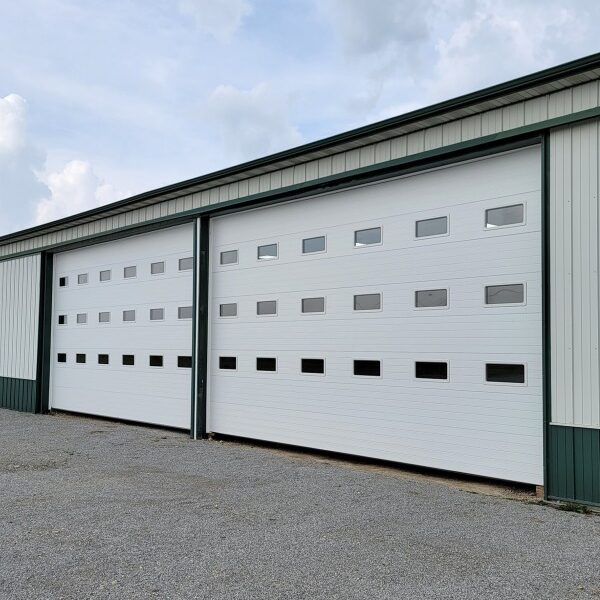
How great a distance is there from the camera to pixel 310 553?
6.05 meters

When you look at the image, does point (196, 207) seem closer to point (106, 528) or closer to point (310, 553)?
point (106, 528)

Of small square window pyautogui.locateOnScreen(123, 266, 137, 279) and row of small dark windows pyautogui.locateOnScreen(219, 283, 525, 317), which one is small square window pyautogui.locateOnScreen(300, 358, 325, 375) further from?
small square window pyautogui.locateOnScreen(123, 266, 137, 279)

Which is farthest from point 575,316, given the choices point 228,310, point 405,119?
point 228,310

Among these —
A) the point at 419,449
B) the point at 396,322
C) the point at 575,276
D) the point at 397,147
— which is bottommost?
the point at 419,449

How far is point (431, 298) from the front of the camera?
10.2 meters

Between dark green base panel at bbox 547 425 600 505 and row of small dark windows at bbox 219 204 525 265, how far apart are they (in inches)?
121

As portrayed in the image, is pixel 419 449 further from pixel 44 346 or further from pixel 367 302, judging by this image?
pixel 44 346

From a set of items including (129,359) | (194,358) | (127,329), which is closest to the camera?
(194,358)

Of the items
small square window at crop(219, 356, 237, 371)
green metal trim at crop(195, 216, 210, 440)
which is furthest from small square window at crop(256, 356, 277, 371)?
green metal trim at crop(195, 216, 210, 440)

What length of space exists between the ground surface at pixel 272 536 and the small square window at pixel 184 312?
→ 174 inches

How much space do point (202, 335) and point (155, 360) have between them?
2.05m

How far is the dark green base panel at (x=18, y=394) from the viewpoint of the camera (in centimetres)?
1892

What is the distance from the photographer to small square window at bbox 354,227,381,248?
1109 centimetres

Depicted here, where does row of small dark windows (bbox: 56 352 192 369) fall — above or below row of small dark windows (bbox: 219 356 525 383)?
below
